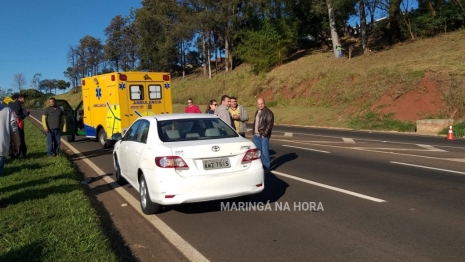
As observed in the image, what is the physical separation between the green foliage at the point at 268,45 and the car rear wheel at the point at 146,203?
130 feet

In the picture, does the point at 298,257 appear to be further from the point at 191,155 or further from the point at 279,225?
the point at 191,155

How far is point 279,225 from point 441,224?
2088 mm

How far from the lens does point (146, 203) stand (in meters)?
6.36

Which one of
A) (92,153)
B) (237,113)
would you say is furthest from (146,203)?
(92,153)

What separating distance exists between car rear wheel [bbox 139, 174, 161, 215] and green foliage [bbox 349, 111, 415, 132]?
706 inches

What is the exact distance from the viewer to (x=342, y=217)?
5996 mm

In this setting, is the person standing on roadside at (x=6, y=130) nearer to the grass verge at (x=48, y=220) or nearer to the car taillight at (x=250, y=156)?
the grass verge at (x=48, y=220)

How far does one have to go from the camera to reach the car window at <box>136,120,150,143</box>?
22.4 feet

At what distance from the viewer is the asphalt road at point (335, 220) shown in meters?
4.75

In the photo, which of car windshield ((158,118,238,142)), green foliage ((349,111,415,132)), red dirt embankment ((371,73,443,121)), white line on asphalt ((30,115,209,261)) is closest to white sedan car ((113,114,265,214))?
car windshield ((158,118,238,142))

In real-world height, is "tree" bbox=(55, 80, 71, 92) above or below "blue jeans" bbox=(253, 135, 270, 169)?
above

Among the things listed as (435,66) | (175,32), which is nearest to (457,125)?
(435,66)

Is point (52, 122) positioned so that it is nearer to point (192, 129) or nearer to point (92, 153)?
point (92, 153)

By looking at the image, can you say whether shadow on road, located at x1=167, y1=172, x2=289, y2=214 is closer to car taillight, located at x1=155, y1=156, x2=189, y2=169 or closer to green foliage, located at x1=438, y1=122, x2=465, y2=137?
car taillight, located at x1=155, y1=156, x2=189, y2=169
